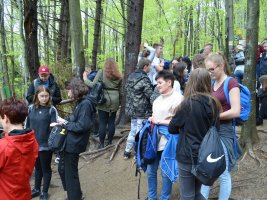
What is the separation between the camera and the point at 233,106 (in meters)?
3.59

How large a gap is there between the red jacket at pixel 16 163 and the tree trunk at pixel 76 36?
18.0 feet

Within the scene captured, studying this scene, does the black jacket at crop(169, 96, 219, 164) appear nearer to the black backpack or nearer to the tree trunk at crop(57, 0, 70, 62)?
the black backpack

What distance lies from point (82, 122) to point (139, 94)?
1756mm

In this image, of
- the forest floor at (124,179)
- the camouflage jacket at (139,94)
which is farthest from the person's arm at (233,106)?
the camouflage jacket at (139,94)

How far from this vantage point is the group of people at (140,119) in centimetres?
313

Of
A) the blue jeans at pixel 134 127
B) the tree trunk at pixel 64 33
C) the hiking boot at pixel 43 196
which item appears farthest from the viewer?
the tree trunk at pixel 64 33

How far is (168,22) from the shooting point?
25.5 metres

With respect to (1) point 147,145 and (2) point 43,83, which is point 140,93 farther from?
(2) point 43,83

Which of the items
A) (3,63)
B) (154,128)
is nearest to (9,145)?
(154,128)

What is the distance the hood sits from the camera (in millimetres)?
2963

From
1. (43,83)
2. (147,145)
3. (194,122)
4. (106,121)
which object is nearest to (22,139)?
(194,122)

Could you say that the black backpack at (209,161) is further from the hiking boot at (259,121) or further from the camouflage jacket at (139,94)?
the hiking boot at (259,121)

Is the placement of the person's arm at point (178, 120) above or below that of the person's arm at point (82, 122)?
above

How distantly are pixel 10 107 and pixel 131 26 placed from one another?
5571mm
